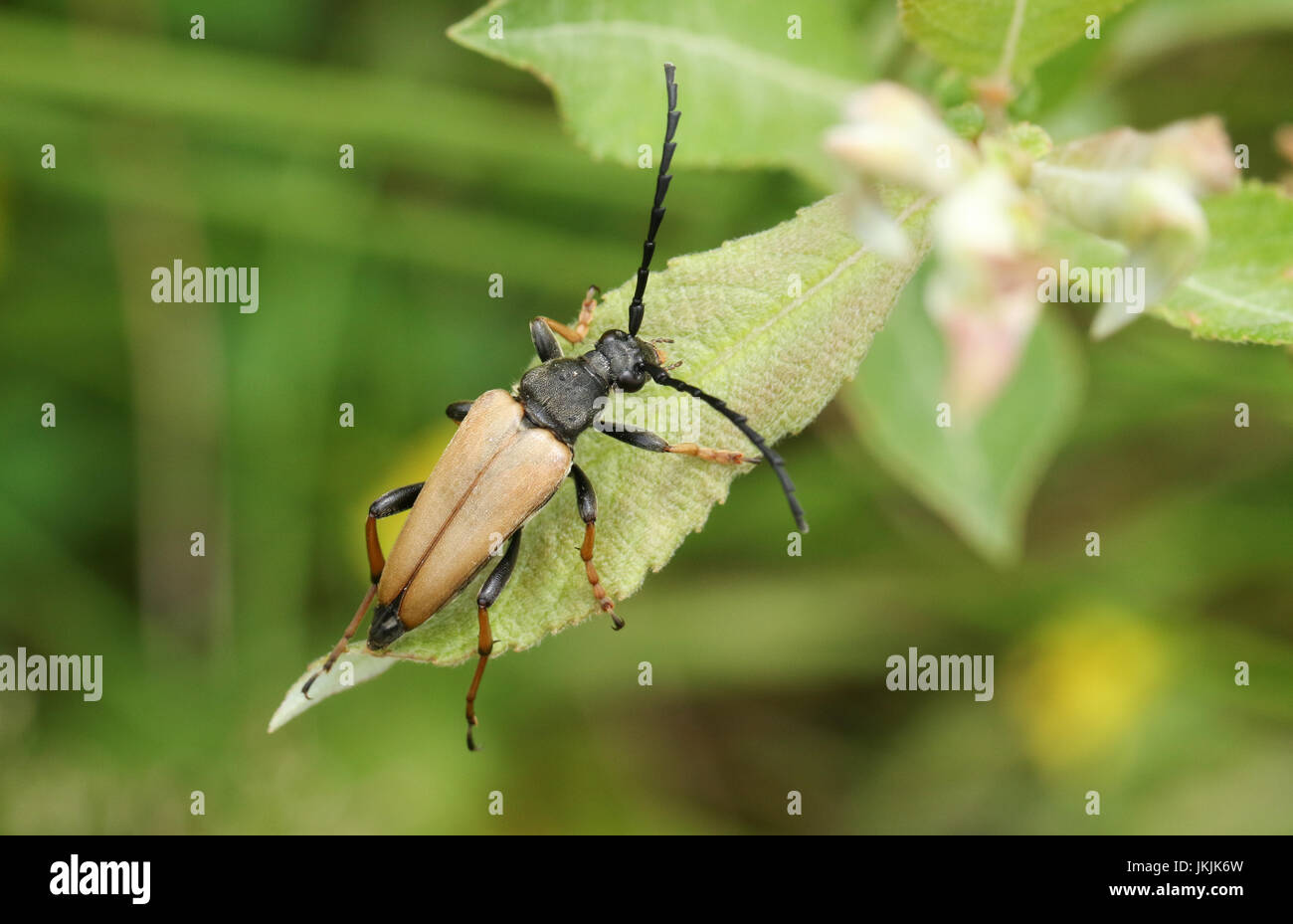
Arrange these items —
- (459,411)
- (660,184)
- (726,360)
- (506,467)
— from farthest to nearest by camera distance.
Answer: (459,411), (506,467), (660,184), (726,360)

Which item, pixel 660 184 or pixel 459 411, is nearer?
pixel 660 184

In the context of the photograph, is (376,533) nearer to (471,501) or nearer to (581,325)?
(471,501)

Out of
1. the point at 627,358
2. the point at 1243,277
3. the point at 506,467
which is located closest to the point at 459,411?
the point at 506,467

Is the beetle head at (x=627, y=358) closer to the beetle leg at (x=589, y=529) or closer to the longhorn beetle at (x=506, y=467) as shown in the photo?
the longhorn beetle at (x=506, y=467)

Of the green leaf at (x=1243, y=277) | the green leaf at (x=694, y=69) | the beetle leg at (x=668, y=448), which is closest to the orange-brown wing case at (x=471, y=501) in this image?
the beetle leg at (x=668, y=448)

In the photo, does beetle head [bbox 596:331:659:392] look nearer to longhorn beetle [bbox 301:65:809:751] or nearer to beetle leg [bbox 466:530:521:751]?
longhorn beetle [bbox 301:65:809:751]

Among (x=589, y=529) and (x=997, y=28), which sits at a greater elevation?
(x=997, y=28)
